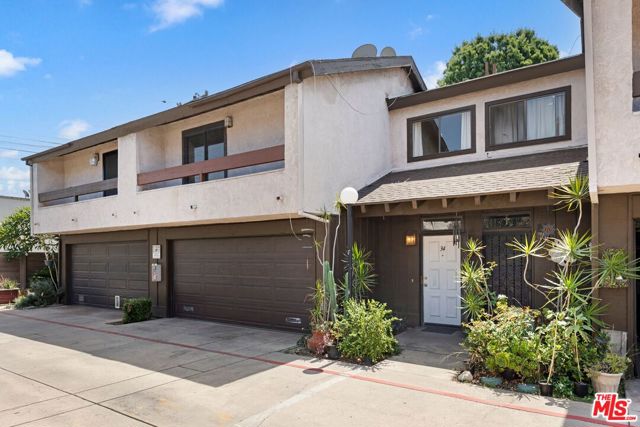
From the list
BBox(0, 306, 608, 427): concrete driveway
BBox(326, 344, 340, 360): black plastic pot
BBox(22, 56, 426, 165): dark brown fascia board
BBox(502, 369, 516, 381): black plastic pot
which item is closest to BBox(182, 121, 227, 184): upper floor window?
BBox(22, 56, 426, 165): dark brown fascia board

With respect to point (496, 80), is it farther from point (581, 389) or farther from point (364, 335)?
point (581, 389)

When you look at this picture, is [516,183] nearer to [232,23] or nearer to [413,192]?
[413,192]

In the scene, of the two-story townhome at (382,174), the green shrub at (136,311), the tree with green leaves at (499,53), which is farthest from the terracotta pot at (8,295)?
the tree with green leaves at (499,53)

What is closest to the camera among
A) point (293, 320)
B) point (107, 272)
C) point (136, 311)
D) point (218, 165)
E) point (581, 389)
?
point (581, 389)

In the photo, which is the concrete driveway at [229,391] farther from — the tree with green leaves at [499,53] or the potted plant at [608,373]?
the tree with green leaves at [499,53]

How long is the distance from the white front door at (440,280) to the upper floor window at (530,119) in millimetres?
2662

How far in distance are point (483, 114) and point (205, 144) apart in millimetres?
7506

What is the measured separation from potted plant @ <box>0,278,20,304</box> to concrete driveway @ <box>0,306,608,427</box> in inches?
365

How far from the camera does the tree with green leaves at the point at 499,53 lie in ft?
86.9

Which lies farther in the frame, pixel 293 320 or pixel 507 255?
pixel 293 320

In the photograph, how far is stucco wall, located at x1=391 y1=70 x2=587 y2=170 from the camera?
31.1ft

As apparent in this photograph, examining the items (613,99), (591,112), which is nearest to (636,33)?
(613,99)

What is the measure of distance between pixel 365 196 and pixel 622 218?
4.96 metres

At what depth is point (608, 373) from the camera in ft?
19.3
